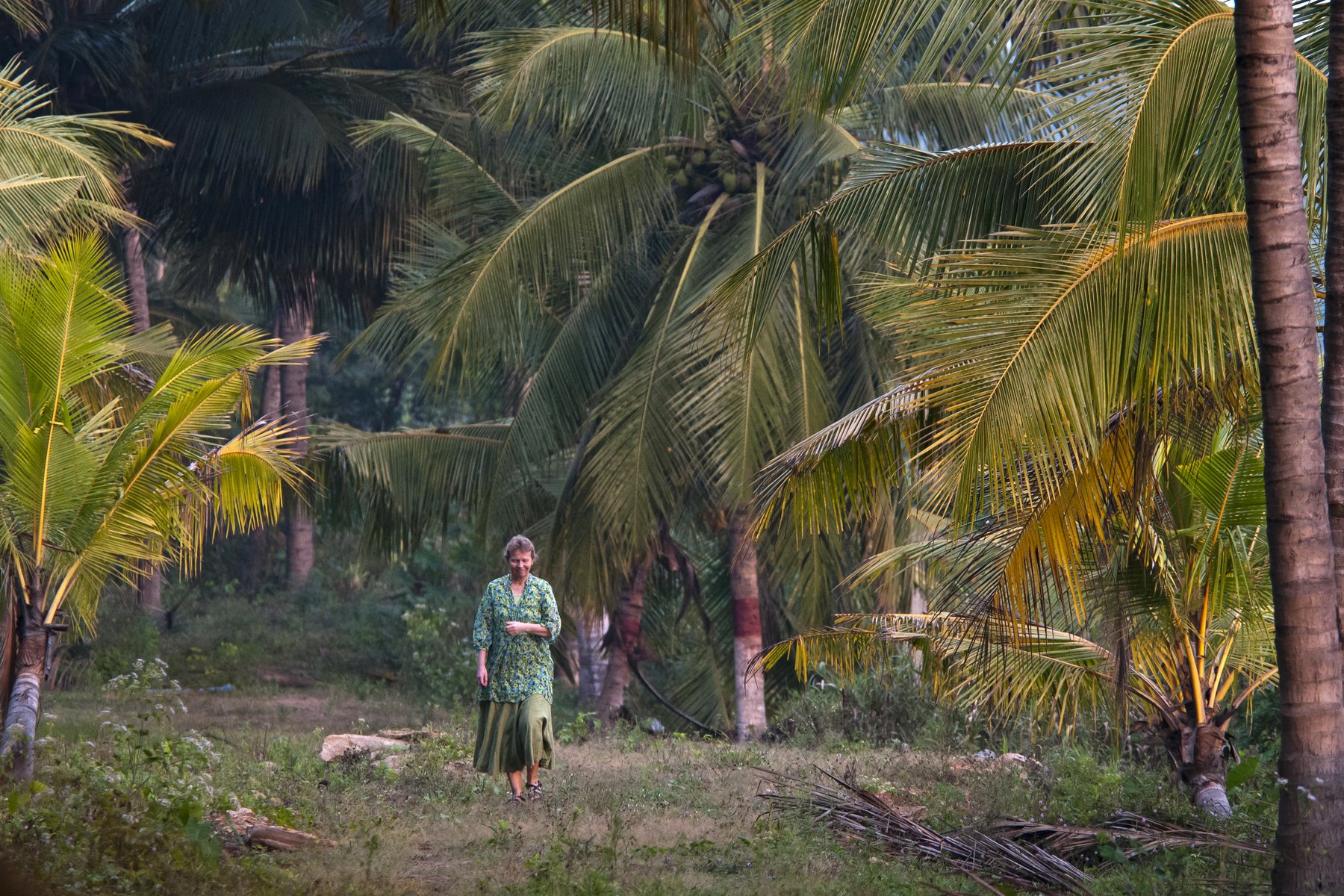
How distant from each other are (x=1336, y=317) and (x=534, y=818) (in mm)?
4502

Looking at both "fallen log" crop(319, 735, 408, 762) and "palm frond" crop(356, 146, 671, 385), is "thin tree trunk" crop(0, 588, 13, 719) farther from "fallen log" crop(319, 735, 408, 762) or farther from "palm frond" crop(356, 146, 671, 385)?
"palm frond" crop(356, 146, 671, 385)

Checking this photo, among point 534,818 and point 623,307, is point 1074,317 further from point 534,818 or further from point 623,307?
point 623,307

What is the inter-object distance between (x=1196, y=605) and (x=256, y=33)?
13074 mm

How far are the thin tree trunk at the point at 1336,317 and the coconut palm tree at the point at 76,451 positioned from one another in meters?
5.32

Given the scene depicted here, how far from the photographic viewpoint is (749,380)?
1037 centimetres

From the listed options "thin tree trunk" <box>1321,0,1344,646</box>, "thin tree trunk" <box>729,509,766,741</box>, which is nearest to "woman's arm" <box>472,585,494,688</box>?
"thin tree trunk" <box>1321,0,1344,646</box>

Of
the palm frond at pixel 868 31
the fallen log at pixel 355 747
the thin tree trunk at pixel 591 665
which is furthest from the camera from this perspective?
the thin tree trunk at pixel 591 665

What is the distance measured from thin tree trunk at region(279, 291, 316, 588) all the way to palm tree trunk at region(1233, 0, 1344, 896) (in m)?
14.4

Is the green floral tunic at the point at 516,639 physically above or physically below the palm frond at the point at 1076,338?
below

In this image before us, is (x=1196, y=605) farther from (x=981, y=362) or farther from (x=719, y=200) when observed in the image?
(x=719, y=200)

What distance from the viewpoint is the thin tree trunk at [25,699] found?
6.70 meters

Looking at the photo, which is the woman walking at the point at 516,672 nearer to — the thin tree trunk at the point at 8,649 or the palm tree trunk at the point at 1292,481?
the thin tree trunk at the point at 8,649

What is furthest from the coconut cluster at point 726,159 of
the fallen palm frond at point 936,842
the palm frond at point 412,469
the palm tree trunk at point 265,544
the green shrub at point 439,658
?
the palm tree trunk at point 265,544

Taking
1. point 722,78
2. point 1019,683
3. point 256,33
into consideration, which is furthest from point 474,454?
point 1019,683
